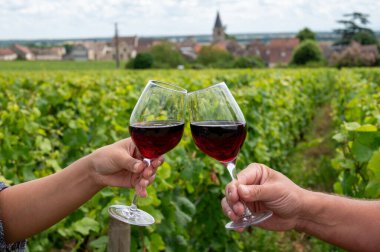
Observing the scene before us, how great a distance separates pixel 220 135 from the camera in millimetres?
1617

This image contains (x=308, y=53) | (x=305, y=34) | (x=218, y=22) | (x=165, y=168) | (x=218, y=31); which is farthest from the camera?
(x=218, y=22)

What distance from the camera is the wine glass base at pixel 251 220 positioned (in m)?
1.63

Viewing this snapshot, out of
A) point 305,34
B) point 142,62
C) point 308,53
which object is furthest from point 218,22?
point 142,62

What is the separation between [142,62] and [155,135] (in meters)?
60.5

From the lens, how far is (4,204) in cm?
192

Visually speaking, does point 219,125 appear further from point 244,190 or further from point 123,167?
point 123,167

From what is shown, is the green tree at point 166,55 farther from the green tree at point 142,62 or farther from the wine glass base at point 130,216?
the wine glass base at point 130,216

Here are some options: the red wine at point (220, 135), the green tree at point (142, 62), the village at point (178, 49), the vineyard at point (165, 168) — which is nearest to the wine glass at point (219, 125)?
the red wine at point (220, 135)

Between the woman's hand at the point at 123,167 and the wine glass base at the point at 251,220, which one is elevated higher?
the woman's hand at the point at 123,167

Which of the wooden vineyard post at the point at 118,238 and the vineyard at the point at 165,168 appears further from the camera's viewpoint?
the vineyard at the point at 165,168

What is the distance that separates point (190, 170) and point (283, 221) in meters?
1.78

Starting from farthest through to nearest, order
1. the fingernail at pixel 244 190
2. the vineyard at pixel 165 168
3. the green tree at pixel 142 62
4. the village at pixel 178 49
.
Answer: the village at pixel 178 49
the green tree at pixel 142 62
the vineyard at pixel 165 168
the fingernail at pixel 244 190

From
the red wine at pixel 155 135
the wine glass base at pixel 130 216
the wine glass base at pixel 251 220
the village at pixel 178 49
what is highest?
the red wine at pixel 155 135

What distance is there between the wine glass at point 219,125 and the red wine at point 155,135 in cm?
7
